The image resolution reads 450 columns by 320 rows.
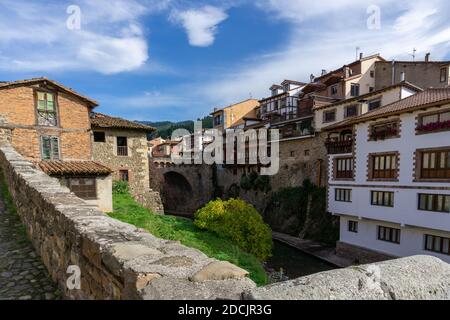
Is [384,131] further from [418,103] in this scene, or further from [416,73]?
[416,73]

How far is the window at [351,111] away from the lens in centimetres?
2408

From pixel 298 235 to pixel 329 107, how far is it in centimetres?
1356

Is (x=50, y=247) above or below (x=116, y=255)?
below

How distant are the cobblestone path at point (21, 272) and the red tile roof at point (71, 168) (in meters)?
8.93

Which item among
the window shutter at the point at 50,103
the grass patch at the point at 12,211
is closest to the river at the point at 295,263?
the grass patch at the point at 12,211

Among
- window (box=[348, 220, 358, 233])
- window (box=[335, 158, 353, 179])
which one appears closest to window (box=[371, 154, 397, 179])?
window (box=[335, 158, 353, 179])

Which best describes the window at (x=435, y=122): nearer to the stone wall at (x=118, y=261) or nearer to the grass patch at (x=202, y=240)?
the grass patch at (x=202, y=240)

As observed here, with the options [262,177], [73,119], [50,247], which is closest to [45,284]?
[50,247]

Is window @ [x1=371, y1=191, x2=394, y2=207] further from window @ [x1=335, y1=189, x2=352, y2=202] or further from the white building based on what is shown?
window @ [x1=335, y1=189, x2=352, y2=202]

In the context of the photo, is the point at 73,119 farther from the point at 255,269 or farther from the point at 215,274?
the point at 215,274

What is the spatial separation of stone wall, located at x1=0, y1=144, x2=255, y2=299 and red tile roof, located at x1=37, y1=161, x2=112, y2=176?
10.5m

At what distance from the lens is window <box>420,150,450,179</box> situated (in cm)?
1410

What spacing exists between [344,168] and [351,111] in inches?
279
